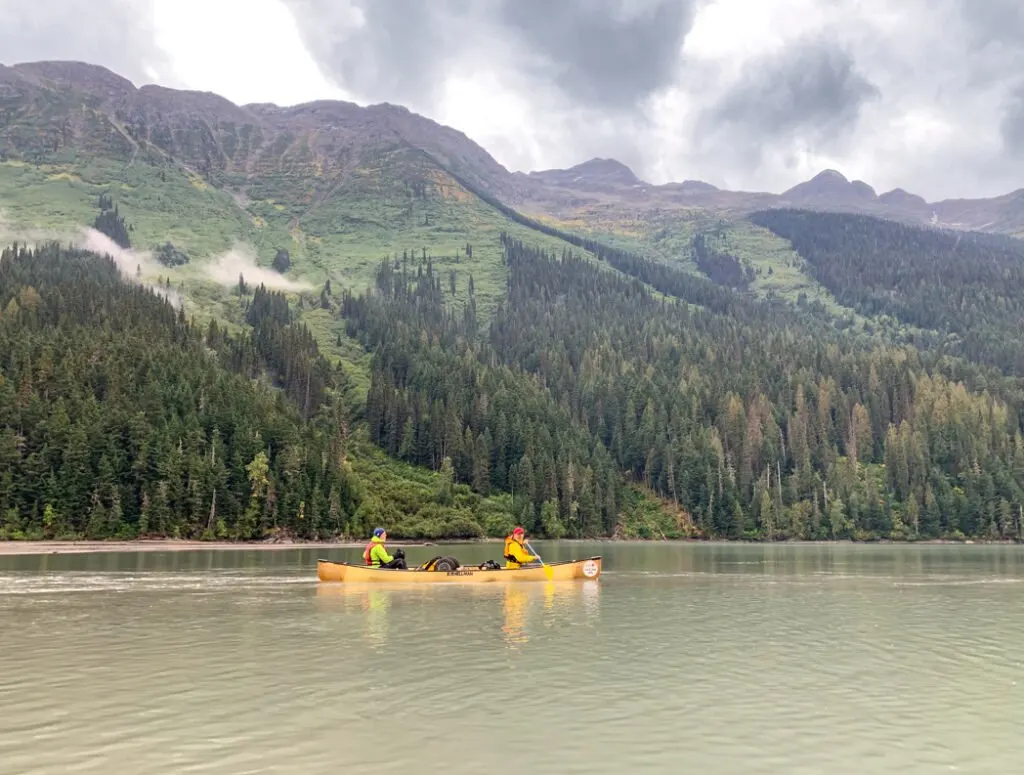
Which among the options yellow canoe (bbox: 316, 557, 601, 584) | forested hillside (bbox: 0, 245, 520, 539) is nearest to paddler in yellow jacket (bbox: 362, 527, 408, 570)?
yellow canoe (bbox: 316, 557, 601, 584)

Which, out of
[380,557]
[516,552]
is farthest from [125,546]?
[516,552]

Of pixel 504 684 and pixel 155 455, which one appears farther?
pixel 155 455

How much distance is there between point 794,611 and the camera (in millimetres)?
48969

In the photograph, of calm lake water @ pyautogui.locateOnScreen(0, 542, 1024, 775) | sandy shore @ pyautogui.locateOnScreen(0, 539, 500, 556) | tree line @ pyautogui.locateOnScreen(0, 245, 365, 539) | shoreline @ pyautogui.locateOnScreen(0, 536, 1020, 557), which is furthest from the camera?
tree line @ pyautogui.locateOnScreen(0, 245, 365, 539)

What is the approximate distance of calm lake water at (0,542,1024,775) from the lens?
19.1 metres

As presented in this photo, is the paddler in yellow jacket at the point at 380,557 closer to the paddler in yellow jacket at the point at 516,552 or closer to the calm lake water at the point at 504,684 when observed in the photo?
the calm lake water at the point at 504,684

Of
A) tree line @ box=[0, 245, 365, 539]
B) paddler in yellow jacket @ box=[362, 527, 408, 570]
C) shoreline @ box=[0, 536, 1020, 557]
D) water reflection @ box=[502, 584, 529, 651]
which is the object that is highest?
tree line @ box=[0, 245, 365, 539]

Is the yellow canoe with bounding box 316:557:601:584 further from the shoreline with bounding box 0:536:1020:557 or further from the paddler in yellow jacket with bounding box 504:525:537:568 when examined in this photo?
the shoreline with bounding box 0:536:1020:557

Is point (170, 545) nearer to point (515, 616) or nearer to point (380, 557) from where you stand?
point (380, 557)

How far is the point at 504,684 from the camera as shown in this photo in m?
26.9

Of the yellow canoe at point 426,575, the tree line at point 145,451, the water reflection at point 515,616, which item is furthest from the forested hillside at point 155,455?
the water reflection at point 515,616

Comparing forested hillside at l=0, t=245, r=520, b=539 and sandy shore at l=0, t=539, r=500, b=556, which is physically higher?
forested hillside at l=0, t=245, r=520, b=539

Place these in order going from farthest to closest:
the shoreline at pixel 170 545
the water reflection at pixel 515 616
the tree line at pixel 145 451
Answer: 1. the tree line at pixel 145 451
2. the shoreline at pixel 170 545
3. the water reflection at pixel 515 616

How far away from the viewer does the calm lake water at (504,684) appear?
19.1m
